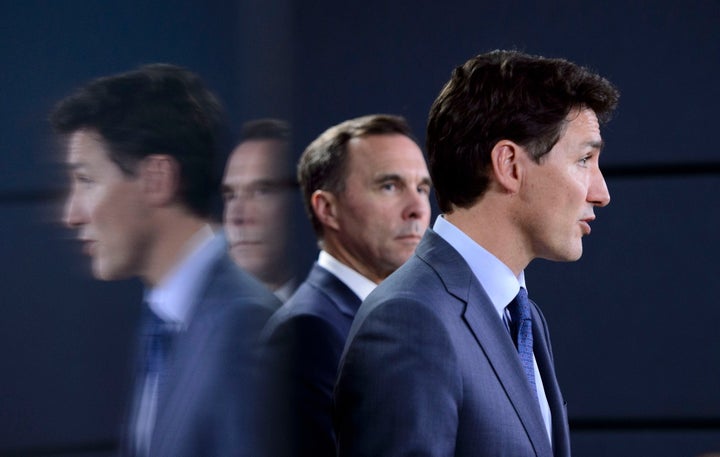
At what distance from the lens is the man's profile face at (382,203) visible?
1.92m

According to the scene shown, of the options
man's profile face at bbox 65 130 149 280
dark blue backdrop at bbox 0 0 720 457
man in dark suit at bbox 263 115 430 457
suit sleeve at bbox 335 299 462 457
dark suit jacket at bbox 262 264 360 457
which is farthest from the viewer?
dark blue backdrop at bbox 0 0 720 457

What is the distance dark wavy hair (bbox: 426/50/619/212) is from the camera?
1.32 metres

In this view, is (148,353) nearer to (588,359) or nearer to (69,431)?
(69,431)

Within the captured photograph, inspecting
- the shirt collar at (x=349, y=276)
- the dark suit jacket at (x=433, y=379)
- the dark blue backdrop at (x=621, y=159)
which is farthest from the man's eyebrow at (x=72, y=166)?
the dark blue backdrop at (x=621, y=159)

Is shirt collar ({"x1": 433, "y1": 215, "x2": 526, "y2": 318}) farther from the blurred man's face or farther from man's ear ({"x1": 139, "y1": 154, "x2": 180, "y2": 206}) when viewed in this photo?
man's ear ({"x1": 139, "y1": 154, "x2": 180, "y2": 206})

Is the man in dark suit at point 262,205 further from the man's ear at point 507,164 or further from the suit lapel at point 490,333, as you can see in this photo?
the man's ear at point 507,164

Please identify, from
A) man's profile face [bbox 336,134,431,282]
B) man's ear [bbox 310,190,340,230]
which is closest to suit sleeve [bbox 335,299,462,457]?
man's profile face [bbox 336,134,431,282]

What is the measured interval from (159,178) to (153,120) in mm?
38

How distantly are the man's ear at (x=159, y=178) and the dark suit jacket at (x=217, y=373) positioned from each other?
0.20ft

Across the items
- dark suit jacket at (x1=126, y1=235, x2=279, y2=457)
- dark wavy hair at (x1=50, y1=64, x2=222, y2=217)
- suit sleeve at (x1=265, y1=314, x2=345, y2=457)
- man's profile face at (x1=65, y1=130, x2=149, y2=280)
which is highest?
dark wavy hair at (x1=50, y1=64, x2=222, y2=217)

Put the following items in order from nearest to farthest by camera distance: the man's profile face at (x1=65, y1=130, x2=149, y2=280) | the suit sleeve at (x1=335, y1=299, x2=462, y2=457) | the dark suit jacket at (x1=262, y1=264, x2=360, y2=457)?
the man's profile face at (x1=65, y1=130, x2=149, y2=280) < the dark suit jacket at (x1=262, y1=264, x2=360, y2=457) < the suit sleeve at (x1=335, y1=299, x2=462, y2=457)

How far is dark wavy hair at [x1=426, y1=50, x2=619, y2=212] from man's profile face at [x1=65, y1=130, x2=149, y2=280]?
0.76 meters

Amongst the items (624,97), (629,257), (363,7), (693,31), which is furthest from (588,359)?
(363,7)

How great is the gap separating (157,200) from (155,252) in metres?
0.04
